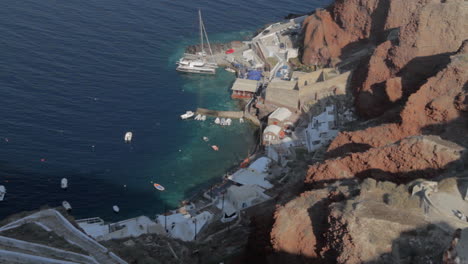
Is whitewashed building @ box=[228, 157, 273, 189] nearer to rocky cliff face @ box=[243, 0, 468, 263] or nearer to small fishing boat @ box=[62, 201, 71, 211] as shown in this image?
rocky cliff face @ box=[243, 0, 468, 263]

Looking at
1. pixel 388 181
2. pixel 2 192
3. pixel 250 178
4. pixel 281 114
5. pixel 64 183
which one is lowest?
pixel 2 192

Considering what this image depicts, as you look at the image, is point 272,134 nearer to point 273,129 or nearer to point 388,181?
point 273,129

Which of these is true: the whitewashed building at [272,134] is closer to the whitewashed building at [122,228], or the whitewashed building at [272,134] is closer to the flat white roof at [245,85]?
the flat white roof at [245,85]

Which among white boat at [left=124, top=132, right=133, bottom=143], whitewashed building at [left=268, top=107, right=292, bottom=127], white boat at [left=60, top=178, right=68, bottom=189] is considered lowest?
white boat at [left=60, top=178, right=68, bottom=189]

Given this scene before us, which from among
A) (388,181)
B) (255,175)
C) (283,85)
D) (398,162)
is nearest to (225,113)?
(283,85)

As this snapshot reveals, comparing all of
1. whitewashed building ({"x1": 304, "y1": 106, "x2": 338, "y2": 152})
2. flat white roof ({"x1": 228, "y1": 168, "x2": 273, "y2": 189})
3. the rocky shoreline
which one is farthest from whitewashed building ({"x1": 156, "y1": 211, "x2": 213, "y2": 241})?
whitewashed building ({"x1": 304, "y1": 106, "x2": 338, "y2": 152})
